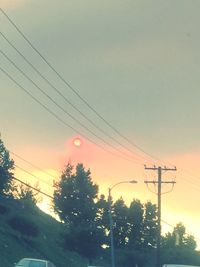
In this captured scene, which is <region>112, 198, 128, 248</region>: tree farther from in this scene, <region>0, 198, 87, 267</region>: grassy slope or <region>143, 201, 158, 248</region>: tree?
<region>0, 198, 87, 267</region>: grassy slope

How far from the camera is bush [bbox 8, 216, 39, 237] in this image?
325 ft

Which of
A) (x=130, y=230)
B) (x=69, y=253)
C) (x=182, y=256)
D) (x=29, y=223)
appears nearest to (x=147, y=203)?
(x=130, y=230)

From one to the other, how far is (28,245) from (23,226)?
8.76 m

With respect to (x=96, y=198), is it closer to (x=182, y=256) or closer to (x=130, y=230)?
(x=130, y=230)

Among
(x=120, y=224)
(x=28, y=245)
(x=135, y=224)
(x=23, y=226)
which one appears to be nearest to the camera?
(x=28, y=245)

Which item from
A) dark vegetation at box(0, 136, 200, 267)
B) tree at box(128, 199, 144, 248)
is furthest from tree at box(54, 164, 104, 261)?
tree at box(128, 199, 144, 248)

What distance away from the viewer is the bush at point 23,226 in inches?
3901

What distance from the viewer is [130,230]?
132875 mm

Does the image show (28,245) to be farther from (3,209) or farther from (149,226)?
(149,226)

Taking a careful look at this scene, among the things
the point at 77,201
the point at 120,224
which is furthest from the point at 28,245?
the point at 120,224

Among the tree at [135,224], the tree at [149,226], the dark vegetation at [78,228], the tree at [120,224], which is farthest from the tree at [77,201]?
the tree at [149,226]

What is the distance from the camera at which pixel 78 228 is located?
109812mm

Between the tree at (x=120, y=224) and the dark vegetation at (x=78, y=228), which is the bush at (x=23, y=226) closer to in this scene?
the dark vegetation at (x=78, y=228)

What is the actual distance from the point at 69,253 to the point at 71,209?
13.0 m
